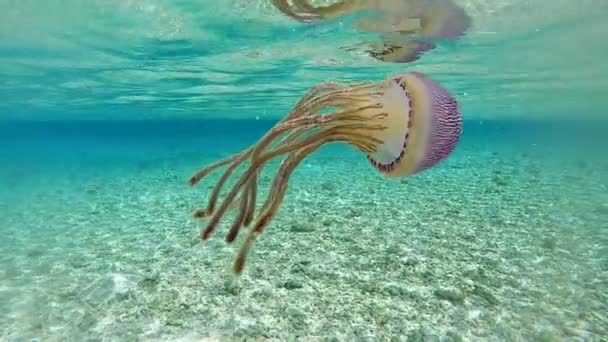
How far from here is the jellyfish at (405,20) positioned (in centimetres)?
819

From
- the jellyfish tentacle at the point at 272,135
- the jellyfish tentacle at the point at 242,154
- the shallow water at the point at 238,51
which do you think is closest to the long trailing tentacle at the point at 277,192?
the jellyfish tentacle at the point at 272,135

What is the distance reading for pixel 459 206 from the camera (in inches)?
407

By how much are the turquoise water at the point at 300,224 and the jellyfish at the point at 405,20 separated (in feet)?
2.11

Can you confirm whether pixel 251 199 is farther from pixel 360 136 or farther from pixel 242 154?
pixel 360 136

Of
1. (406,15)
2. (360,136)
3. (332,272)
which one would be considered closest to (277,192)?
(360,136)

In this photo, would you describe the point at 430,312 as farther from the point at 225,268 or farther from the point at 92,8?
the point at 92,8

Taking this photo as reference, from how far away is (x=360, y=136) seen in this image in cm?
253

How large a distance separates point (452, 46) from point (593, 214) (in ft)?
24.1

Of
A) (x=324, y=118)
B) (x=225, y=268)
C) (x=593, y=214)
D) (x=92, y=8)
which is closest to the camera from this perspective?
(x=324, y=118)

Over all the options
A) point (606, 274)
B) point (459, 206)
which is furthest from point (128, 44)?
point (606, 274)

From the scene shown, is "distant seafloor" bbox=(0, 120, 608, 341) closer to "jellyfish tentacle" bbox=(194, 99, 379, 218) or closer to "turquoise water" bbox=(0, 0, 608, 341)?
"turquoise water" bbox=(0, 0, 608, 341)

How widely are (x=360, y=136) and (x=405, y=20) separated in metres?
7.98

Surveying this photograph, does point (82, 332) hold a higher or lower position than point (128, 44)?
lower

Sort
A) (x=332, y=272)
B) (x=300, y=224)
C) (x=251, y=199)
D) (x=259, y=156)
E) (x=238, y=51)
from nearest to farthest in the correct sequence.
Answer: (x=259, y=156) → (x=251, y=199) → (x=332, y=272) → (x=300, y=224) → (x=238, y=51)
